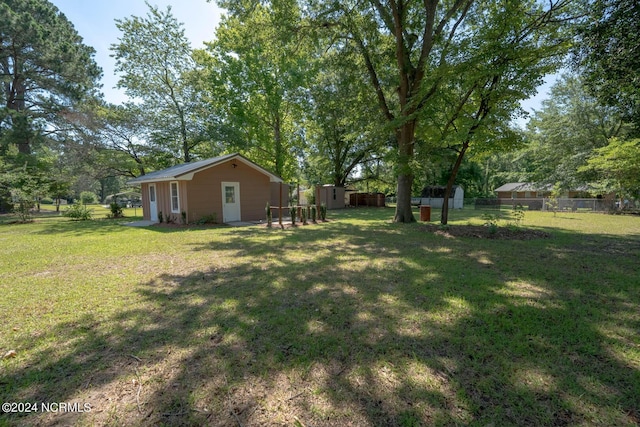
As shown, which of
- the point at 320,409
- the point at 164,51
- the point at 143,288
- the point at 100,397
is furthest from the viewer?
the point at 164,51

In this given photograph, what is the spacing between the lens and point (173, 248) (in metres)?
7.02

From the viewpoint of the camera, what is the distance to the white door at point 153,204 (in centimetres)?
1381

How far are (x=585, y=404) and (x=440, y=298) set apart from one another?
184 centimetres

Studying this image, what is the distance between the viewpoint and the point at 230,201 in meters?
13.0

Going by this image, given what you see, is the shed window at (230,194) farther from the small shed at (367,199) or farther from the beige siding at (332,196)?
the small shed at (367,199)

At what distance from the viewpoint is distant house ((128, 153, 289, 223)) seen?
11.6 m

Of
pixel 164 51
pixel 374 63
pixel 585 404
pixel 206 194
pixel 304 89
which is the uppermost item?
pixel 164 51

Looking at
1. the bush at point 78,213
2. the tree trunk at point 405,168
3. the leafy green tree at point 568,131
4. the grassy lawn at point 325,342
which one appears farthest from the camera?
the leafy green tree at point 568,131

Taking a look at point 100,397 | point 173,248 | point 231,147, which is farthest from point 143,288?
point 231,147

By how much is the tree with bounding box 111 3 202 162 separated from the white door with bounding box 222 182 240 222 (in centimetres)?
809

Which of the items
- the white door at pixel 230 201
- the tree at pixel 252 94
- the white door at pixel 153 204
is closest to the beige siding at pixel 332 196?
the tree at pixel 252 94

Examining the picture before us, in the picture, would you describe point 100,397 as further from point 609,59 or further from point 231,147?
point 231,147

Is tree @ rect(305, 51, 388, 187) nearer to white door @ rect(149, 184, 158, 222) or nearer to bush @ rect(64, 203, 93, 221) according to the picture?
white door @ rect(149, 184, 158, 222)

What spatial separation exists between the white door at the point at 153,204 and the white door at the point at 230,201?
3.97 m
